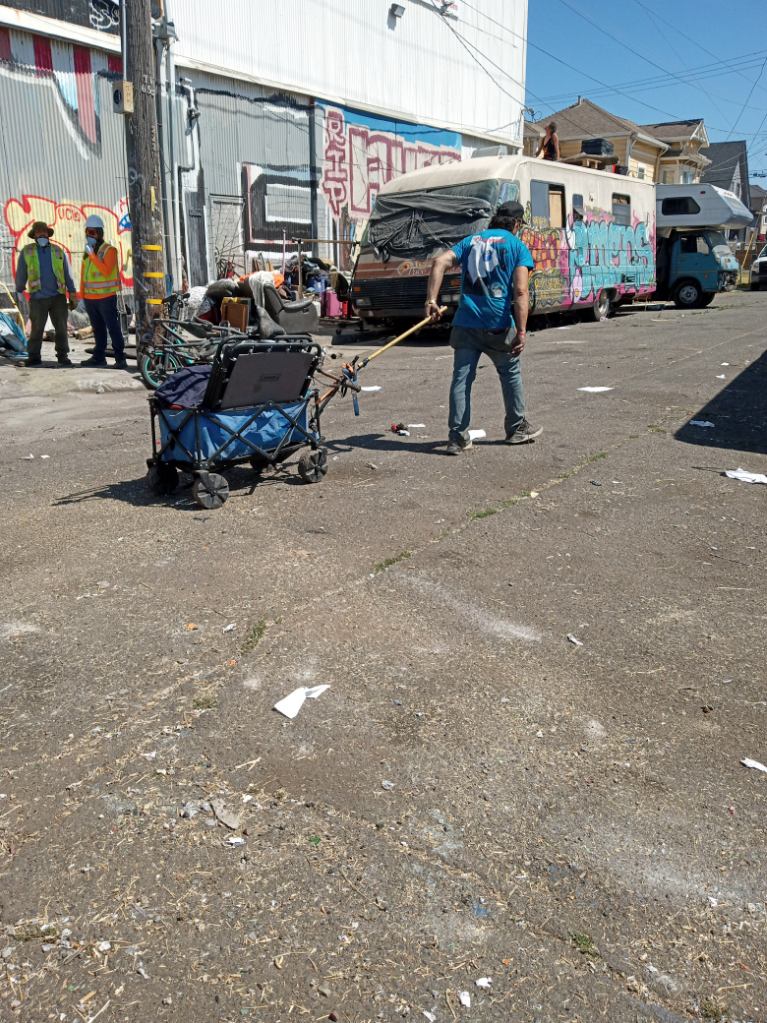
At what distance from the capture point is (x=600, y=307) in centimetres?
1969

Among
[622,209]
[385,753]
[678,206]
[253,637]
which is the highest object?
[678,206]

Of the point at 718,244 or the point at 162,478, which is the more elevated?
the point at 718,244

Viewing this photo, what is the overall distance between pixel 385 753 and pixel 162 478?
3284 mm

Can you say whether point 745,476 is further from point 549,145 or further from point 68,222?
point 549,145

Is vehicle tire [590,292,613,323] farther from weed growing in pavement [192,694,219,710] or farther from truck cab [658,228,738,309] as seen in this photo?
weed growing in pavement [192,694,219,710]

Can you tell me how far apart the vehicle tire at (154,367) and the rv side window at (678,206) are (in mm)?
21452

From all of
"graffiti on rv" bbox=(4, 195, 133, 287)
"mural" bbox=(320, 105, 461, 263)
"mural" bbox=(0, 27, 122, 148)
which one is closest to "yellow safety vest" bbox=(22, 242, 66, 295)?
"graffiti on rv" bbox=(4, 195, 133, 287)

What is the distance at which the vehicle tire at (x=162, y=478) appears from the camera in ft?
18.5

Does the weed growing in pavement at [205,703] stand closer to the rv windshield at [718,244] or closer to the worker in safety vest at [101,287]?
the worker in safety vest at [101,287]

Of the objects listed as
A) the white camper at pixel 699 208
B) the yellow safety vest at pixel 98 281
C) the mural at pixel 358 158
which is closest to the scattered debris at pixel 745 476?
the yellow safety vest at pixel 98 281

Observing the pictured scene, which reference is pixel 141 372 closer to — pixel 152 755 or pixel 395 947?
pixel 152 755

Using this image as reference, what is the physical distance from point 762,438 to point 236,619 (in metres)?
5.30

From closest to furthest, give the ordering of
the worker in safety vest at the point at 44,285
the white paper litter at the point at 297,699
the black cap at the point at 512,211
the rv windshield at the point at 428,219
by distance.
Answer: the white paper litter at the point at 297,699
the black cap at the point at 512,211
the worker in safety vest at the point at 44,285
the rv windshield at the point at 428,219

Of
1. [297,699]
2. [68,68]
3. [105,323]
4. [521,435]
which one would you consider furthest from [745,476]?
[68,68]
